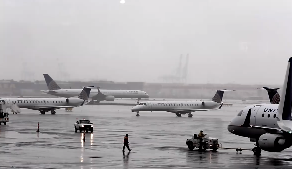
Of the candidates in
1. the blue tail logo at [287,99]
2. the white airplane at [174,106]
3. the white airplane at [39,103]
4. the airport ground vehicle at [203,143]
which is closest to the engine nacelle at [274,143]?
the blue tail logo at [287,99]

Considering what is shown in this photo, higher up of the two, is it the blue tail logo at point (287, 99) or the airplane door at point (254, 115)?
the blue tail logo at point (287, 99)

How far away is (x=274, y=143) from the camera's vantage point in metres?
38.5

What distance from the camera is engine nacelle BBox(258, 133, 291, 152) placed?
3834cm

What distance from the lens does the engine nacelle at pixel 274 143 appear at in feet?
126

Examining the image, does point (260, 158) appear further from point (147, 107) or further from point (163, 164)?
point (147, 107)

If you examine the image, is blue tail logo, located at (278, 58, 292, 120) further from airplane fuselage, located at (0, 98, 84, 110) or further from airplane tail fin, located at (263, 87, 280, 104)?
airplane fuselage, located at (0, 98, 84, 110)

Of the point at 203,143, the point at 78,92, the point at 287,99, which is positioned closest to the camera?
the point at 287,99

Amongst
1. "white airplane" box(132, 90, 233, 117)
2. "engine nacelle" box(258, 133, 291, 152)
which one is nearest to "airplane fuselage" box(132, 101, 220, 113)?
"white airplane" box(132, 90, 233, 117)

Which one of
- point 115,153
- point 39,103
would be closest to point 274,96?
point 115,153

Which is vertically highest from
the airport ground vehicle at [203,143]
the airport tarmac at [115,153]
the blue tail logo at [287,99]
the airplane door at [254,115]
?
the blue tail logo at [287,99]

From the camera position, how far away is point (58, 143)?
2021 inches

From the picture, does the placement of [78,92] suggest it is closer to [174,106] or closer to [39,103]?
[39,103]

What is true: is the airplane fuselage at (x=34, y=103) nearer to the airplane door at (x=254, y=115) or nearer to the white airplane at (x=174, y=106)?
the white airplane at (x=174, y=106)

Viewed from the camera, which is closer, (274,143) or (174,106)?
(274,143)
